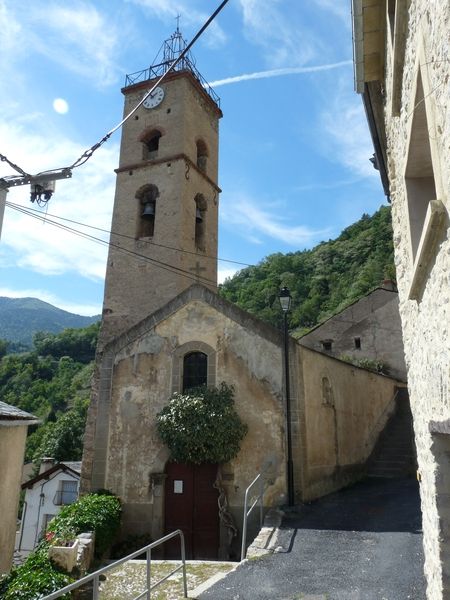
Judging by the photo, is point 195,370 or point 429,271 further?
point 195,370

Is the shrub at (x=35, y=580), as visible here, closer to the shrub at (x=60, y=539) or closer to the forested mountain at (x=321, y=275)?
the shrub at (x=60, y=539)

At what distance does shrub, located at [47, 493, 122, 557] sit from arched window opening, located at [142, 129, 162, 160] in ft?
48.2

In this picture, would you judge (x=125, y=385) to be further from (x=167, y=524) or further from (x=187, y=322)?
(x=167, y=524)

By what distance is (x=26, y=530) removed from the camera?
25000 mm

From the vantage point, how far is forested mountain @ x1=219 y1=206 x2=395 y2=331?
157 feet

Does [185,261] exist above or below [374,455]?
above

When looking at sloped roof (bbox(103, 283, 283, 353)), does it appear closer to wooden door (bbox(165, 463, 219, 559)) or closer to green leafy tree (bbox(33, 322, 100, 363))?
wooden door (bbox(165, 463, 219, 559))

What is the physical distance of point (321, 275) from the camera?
56562 mm

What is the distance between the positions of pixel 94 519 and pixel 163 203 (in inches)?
495

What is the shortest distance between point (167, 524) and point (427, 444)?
885 centimetres

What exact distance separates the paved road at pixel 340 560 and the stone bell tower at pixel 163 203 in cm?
1021

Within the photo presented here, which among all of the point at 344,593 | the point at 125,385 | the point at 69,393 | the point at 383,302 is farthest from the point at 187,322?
the point at 69,393

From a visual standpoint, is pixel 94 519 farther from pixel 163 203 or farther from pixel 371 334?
pixel 371 334

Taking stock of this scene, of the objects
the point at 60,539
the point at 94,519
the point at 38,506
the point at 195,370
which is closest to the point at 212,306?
the point at 195,370
